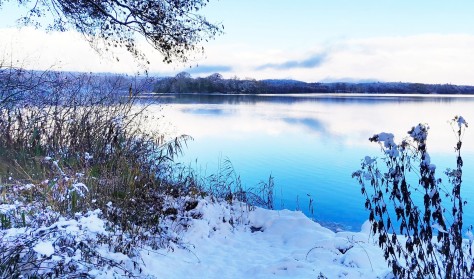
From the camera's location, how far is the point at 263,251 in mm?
5938

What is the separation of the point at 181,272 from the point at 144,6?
549 cm

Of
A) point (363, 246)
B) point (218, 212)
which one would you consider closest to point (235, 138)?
point (218, 212)

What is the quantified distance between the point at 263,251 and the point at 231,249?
1.55 feet

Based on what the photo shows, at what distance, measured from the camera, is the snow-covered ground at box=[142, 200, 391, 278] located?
473 cm

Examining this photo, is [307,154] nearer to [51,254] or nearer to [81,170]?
[81,170]

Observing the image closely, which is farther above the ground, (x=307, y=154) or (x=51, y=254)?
(x=51, y=254)

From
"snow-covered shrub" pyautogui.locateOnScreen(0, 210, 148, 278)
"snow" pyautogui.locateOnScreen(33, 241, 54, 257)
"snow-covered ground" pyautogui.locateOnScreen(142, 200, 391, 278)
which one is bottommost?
"snow-covered ground" pyautogui.locateOnScreen(142, 200, 391, 278)

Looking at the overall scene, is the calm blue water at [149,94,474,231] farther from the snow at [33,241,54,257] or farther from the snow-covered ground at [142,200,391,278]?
the snow at [33,241,54,257]

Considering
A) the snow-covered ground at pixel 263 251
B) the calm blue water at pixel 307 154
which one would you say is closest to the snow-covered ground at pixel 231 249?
the snow-covered ground at pixel 263 251

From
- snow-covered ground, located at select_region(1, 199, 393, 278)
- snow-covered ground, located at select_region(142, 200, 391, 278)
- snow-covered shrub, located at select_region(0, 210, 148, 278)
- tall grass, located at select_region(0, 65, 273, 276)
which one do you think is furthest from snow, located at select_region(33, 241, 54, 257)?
snow-covered ground, located at select_region(142, 200, 391, 278)

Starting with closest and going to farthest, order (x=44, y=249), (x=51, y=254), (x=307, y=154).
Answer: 1. (x=44, y=249)
2. (x=51, y=254)
3. (x=307, y=154)

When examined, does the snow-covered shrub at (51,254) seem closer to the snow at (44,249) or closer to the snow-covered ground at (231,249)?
the snow-covered ground at (231,249)

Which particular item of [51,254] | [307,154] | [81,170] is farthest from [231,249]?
[307,154]

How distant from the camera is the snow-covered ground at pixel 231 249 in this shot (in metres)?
3.32
